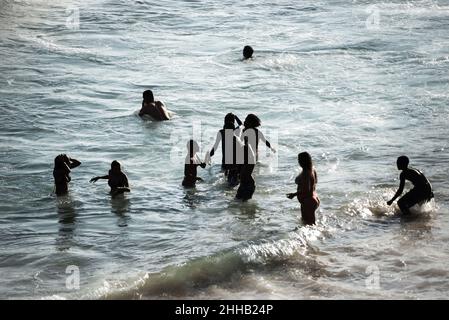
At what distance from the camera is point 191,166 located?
13.4 metres

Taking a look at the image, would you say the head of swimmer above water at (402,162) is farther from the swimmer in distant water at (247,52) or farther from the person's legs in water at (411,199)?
the swimmer in distant water at (247,52)

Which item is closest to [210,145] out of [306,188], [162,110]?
[162,110]

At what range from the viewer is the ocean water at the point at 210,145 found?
33.5 feet

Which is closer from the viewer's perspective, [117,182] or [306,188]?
[306,188]

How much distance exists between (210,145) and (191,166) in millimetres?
2940

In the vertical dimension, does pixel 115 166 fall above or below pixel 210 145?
below

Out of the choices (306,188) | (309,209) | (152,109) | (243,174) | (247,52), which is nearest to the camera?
(306,188)

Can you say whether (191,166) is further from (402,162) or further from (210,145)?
(402,162)

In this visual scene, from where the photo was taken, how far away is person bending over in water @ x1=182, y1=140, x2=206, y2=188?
1316 centimetres

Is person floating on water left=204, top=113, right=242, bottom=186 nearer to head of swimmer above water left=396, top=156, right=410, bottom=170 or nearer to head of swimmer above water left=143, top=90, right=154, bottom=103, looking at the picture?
head of swimmer above water left=396, top=156, right=410, bottom=170

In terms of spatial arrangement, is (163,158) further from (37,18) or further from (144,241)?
(37,18)

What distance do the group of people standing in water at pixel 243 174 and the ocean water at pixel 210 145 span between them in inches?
10.1
